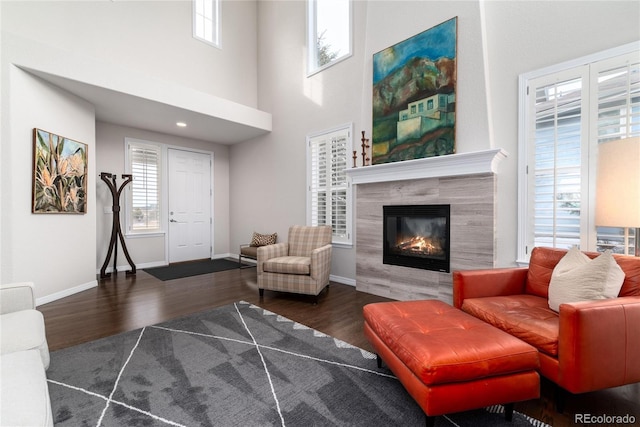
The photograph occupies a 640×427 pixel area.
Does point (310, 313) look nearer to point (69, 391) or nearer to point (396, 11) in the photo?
point (69, 391)

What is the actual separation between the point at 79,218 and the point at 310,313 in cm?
353

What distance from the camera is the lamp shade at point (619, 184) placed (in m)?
1.72

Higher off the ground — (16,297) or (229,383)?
(16,297)

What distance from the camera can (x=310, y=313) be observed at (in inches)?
120

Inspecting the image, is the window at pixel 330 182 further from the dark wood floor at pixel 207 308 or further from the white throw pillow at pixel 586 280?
the white throw pillow at pixel 586 280

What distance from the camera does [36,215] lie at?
3303mm

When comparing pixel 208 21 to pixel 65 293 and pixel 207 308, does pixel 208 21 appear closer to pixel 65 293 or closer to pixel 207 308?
pixel 65 293

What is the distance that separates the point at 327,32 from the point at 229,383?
505 cm

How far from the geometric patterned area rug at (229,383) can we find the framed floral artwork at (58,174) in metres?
2.17

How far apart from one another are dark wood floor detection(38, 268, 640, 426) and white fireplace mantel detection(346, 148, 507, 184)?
1.57 metres

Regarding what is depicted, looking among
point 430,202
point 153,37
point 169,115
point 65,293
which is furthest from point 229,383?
point 153,37

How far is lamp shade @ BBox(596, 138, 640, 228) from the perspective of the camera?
172 cm

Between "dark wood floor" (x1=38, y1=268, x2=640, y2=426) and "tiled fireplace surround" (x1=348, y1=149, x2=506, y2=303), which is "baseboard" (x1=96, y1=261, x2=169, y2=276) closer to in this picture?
"dark wood floor" (x1=38, y1=268, x2=640, y2=426)

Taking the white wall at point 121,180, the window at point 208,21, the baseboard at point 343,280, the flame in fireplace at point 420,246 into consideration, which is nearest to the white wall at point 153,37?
the window at point 208,21
